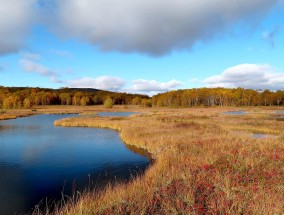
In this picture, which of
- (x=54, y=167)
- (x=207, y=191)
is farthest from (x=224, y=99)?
(x=207, y=191)

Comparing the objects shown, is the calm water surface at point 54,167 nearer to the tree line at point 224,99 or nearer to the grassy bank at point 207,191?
the grassy bank at point 207,191

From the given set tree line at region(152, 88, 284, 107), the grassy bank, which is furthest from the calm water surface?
tree line at region(152, 88, 284, 107)

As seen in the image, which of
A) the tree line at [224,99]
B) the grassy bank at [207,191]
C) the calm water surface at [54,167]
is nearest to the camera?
the grassy bank at [207,191]

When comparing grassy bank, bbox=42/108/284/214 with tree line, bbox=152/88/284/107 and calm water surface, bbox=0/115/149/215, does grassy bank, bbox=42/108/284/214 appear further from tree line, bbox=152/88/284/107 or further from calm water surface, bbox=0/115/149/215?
tree line, bbox=152/88/284/107

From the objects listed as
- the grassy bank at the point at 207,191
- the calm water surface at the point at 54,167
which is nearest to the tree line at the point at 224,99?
the calm water surface at the point at 54,167

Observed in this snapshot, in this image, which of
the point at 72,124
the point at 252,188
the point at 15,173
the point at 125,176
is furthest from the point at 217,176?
the point at 72,124

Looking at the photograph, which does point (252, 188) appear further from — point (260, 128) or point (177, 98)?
point (177, 98)

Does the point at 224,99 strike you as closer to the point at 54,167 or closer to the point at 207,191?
the point at 54,167

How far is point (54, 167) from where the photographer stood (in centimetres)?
1970

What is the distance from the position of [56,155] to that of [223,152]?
1480 cm

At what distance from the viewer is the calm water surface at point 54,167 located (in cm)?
1422

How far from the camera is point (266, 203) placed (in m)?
8.82

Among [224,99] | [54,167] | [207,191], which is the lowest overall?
[54,167]

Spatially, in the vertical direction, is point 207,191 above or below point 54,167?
above
